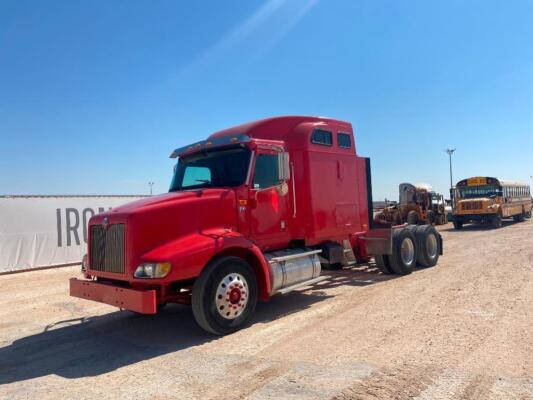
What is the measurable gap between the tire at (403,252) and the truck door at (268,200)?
3695 mm

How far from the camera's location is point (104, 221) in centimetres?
600

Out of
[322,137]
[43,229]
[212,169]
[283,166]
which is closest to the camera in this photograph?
[283,166]

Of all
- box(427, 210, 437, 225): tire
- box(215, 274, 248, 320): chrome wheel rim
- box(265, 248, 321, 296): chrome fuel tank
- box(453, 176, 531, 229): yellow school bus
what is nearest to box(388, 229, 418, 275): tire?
box(265, 248, 321, 296): chrome fuel tank

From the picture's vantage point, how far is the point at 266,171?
23.0ft

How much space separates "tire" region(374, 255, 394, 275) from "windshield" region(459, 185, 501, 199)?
1939 centimetres

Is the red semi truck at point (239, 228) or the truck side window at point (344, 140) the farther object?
the truck side window at point (344, 140)

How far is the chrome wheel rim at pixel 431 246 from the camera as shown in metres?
11.3

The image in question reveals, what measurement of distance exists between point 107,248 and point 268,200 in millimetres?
2617

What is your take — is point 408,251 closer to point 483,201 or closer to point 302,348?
point 302,348

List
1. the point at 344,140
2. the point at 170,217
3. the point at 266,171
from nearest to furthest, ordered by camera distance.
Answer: the point at 170,217 < the point at 266,171 < the point at 344,140

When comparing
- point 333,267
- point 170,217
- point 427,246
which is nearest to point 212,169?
point 170,217

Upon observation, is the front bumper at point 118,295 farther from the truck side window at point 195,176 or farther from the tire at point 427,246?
the tire at point 427,246

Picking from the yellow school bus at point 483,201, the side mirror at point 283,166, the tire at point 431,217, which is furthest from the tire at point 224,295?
the tire at point 431,217

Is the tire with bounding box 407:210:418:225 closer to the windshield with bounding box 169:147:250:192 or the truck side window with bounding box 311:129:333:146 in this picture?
the truck side window with bounding box 311:129:333:146
